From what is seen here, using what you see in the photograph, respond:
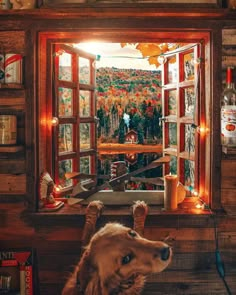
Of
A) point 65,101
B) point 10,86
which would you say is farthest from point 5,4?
point 65,101

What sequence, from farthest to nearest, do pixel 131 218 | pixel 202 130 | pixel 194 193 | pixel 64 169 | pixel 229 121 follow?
pixel 64 169 < pixel 194 193 < pixel 202 130 < pixel 131 218 < pixel 229 121

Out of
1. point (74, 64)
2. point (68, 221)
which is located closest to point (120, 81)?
point (74, 64)

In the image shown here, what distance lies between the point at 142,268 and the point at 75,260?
0.56m

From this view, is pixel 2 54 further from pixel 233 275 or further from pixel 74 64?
pixel 233 275

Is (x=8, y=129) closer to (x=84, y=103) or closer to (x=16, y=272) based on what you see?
(x=84, y=103)

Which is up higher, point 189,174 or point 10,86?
point 10,86

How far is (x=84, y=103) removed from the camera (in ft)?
9.98

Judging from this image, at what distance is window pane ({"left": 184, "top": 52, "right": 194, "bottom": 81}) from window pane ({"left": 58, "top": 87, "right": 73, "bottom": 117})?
84 centimetres

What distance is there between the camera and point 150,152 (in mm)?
3354

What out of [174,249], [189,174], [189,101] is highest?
[189,101]

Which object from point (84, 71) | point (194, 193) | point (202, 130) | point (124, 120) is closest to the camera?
point (202, 130)

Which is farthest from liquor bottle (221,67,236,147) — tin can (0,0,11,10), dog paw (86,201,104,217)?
tin can (0,0,11,10)

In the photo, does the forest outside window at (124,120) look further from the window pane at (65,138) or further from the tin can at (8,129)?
the tin can at (8,129)

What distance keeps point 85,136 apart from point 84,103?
0.25 metres
